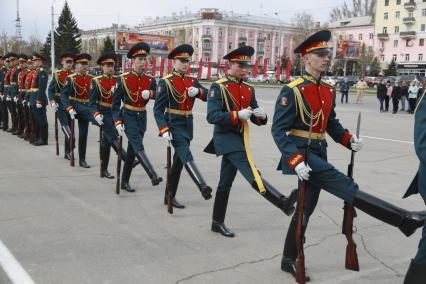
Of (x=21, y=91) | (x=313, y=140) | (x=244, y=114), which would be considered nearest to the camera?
(x=313, y=140)

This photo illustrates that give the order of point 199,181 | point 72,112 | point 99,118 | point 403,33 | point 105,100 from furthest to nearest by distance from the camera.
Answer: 1. point 403,33
2. point 72,112
3. point 105,100
4. point 99,118
5. point 199,181

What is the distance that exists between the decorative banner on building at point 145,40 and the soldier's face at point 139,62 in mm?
52021

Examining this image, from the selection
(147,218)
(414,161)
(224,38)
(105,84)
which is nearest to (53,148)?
(105,84)

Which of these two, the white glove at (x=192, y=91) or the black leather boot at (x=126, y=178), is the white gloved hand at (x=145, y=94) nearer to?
the white glove at (x=192, y=91)

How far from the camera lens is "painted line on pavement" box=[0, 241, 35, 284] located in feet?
12.5

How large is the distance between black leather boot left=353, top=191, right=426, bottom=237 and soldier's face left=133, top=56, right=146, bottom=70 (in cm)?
389

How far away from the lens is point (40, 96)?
34.1 ft

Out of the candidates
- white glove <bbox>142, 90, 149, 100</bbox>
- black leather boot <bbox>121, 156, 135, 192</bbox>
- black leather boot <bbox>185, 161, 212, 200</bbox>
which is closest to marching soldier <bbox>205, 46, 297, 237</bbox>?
black leather boot <bbox>185, 161, 212, 200</bbox>

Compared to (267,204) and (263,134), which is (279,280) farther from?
(263,134)

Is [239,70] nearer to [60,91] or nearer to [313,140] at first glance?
[313,140]

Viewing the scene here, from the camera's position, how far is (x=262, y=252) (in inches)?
179

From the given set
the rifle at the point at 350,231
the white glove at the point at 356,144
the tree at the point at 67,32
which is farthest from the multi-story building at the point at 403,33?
the rifle at the point at 350,231

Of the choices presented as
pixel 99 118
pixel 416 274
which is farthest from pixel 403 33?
pixel 416 274

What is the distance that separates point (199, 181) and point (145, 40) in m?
59.4
